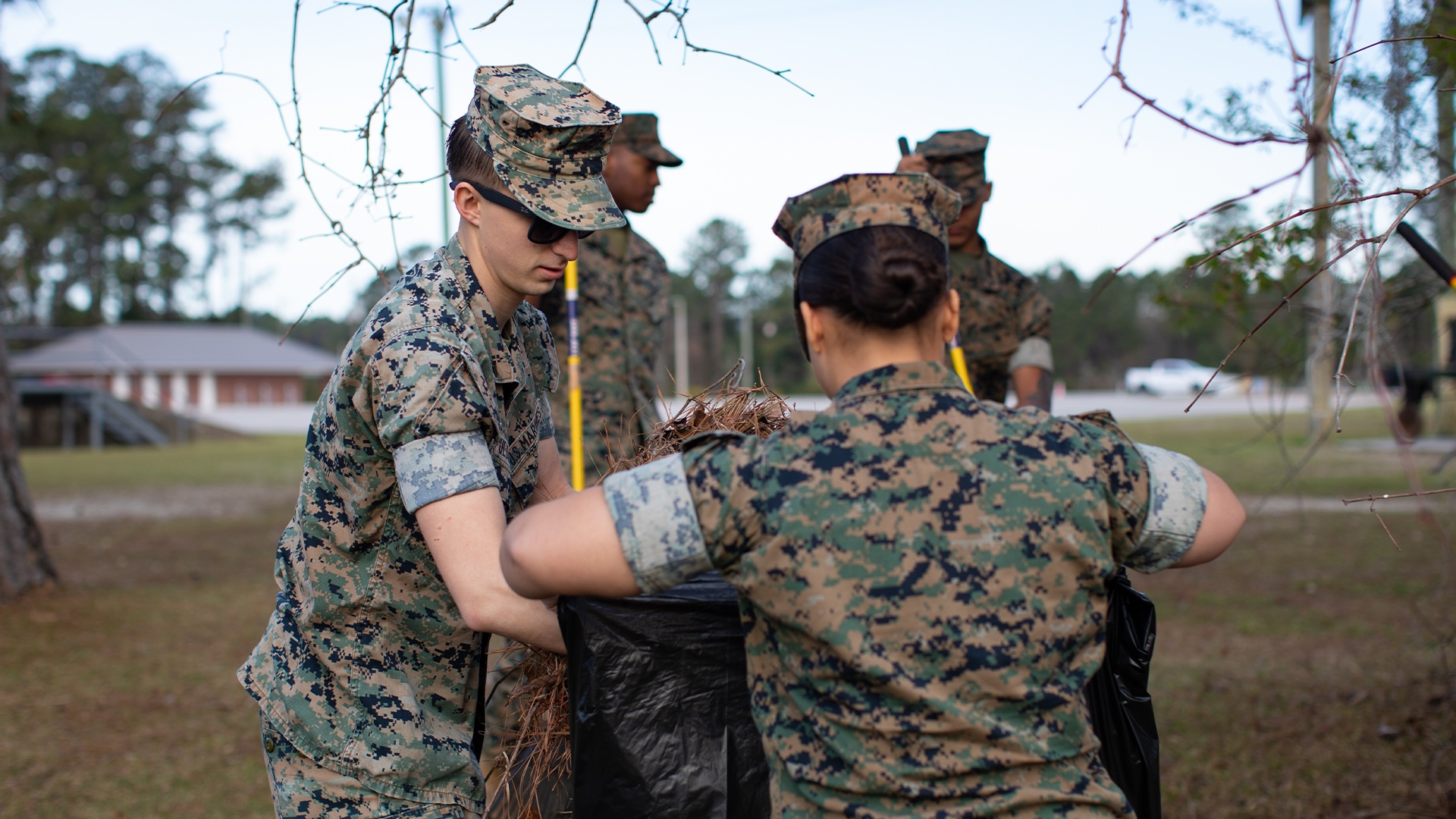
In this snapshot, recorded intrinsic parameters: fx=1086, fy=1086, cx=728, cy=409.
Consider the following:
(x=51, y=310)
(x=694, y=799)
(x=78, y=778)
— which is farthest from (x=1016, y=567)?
(x=51, y=310)

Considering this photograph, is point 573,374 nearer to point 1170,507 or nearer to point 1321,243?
point 1321,243

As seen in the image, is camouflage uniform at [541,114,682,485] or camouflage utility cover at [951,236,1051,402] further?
camouflage uniform at [541,114,682,485]

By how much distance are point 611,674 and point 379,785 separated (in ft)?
1.61

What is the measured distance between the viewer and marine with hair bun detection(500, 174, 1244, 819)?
1.41 meters

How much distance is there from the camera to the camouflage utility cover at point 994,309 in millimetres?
4605

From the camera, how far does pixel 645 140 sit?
4.86 meters

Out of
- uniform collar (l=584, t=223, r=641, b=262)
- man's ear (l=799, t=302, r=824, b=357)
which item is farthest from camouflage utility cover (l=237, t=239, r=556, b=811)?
uniform collar (l=584, t=223, r=641, b=262)

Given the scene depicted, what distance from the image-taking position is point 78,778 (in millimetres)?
4602

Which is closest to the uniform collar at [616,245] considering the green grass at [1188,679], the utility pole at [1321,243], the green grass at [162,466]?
the green grass at [1188,679]

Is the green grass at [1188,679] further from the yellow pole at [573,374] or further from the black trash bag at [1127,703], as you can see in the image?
the black trash bag at [1127,703]

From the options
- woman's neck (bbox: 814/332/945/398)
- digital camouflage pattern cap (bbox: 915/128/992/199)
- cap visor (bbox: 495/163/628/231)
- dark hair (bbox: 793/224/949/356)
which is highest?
digital camouflage pattern cap (bbox: 915/128/992/199)

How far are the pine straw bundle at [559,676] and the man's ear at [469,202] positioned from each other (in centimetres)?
54

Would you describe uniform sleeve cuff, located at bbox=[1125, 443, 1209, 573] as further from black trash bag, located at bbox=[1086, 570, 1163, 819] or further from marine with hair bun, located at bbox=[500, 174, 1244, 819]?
black trash bag, located at bbox=[1086, 570, 1163, 819]

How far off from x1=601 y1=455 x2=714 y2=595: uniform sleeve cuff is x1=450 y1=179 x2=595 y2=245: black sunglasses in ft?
2.05
